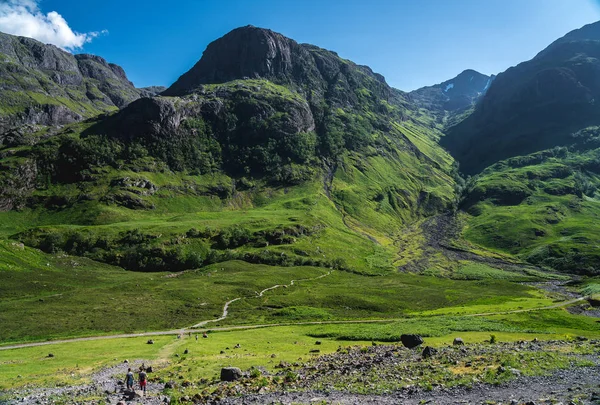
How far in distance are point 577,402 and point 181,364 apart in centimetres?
4303

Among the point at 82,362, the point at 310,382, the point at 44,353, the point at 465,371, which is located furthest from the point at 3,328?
the point at 465,371

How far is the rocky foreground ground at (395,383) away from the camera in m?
30.8

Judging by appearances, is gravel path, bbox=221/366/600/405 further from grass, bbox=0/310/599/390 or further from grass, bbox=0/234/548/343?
grass, bbox=0/234/548/343

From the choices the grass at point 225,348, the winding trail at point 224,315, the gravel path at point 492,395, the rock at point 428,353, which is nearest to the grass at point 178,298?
the winding trail at point 224,315

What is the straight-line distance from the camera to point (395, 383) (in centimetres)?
3522

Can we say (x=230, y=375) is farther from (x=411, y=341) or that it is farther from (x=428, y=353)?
(x=411, y=341)

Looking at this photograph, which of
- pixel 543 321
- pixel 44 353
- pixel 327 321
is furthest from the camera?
pixel 327 321

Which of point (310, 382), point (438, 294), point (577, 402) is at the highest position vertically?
point (577, 402)

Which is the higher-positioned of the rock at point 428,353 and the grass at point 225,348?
the rock at point 428,353

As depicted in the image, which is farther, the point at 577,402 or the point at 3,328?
the point at 3,328

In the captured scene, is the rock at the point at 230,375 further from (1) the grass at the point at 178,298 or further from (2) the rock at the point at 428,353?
(1) the grass at the point at 178,298

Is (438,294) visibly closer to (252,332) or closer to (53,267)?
(252,332)

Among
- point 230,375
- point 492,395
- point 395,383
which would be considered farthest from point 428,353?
point 230,375

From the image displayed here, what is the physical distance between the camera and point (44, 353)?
6309 centimetres
